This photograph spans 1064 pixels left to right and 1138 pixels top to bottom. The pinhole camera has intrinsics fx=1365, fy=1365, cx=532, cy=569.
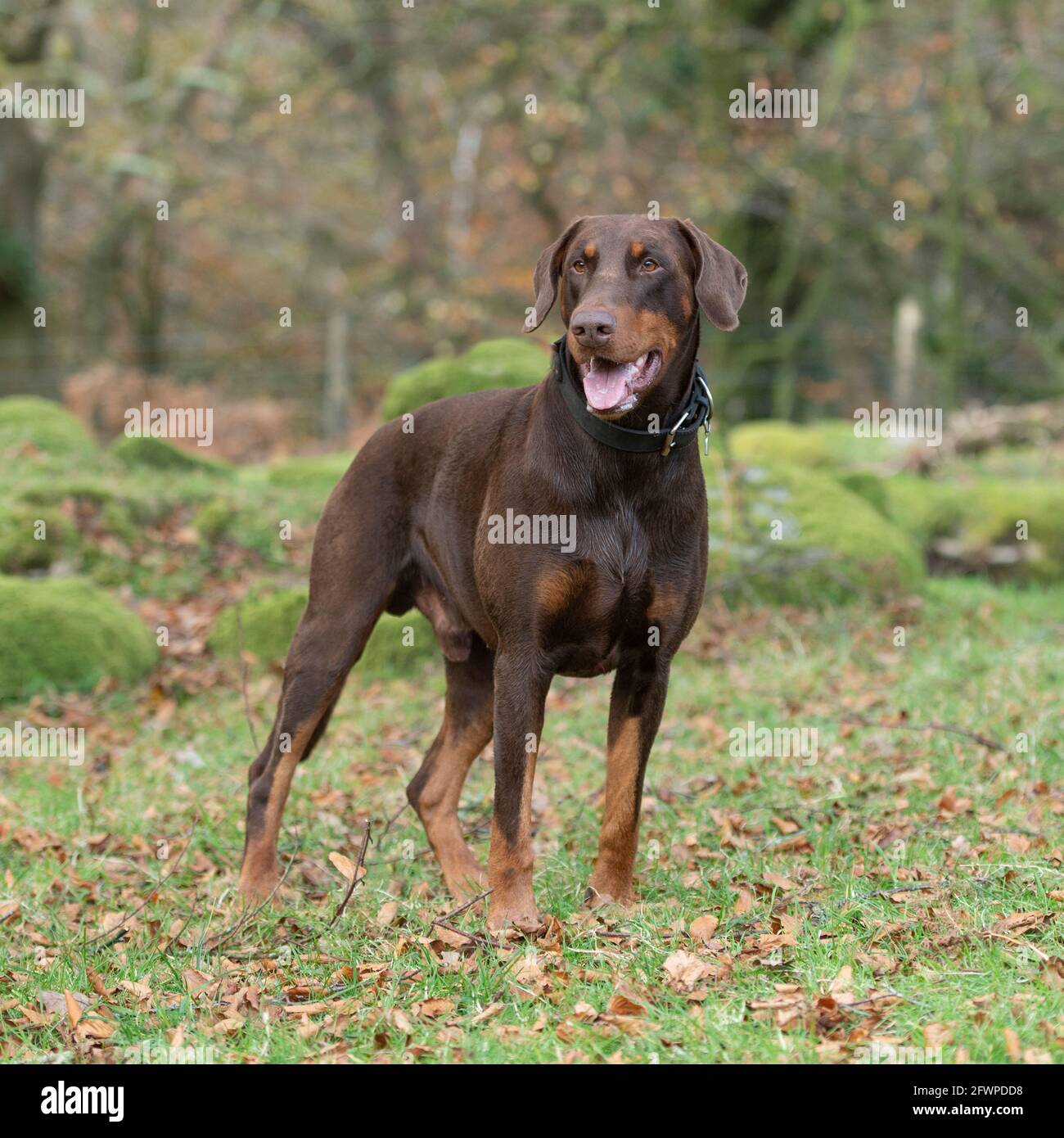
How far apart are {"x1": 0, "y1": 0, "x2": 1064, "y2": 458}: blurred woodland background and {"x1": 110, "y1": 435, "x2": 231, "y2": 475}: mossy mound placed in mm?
5881

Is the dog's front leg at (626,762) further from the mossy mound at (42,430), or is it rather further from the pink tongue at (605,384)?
the mossy mound at (42,430)

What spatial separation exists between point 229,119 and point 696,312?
17.9m

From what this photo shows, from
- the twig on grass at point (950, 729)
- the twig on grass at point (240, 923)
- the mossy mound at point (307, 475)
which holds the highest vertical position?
the mossy mound at point (307, 475)

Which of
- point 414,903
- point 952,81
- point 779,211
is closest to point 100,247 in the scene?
point 779,211

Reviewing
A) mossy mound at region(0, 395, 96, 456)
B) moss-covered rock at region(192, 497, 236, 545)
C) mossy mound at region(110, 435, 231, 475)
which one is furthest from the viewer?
mossy mound at region(110, 435, 231, 475)

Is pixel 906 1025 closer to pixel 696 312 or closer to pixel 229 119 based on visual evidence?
pixel 696 312

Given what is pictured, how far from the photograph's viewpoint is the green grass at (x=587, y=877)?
3.61m

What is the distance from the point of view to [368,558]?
5.04 metres

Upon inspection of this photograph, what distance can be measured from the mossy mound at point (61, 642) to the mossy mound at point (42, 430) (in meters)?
2.85

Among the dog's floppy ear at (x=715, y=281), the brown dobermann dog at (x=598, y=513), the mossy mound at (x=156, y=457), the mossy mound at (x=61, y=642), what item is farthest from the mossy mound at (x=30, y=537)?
the dog's floppy ear at (x=715, y=281)

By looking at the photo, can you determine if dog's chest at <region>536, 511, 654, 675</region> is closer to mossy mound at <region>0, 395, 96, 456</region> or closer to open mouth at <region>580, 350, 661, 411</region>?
open mouth at <region>580, 350, 661, 411</region>

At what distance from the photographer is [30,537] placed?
915 centimetres

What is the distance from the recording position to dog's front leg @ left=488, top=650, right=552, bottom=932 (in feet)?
14.2

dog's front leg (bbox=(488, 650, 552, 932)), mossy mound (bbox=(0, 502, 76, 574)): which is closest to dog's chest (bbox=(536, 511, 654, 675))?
dog's front leg (bbox=(488, 650, 552, 932))
